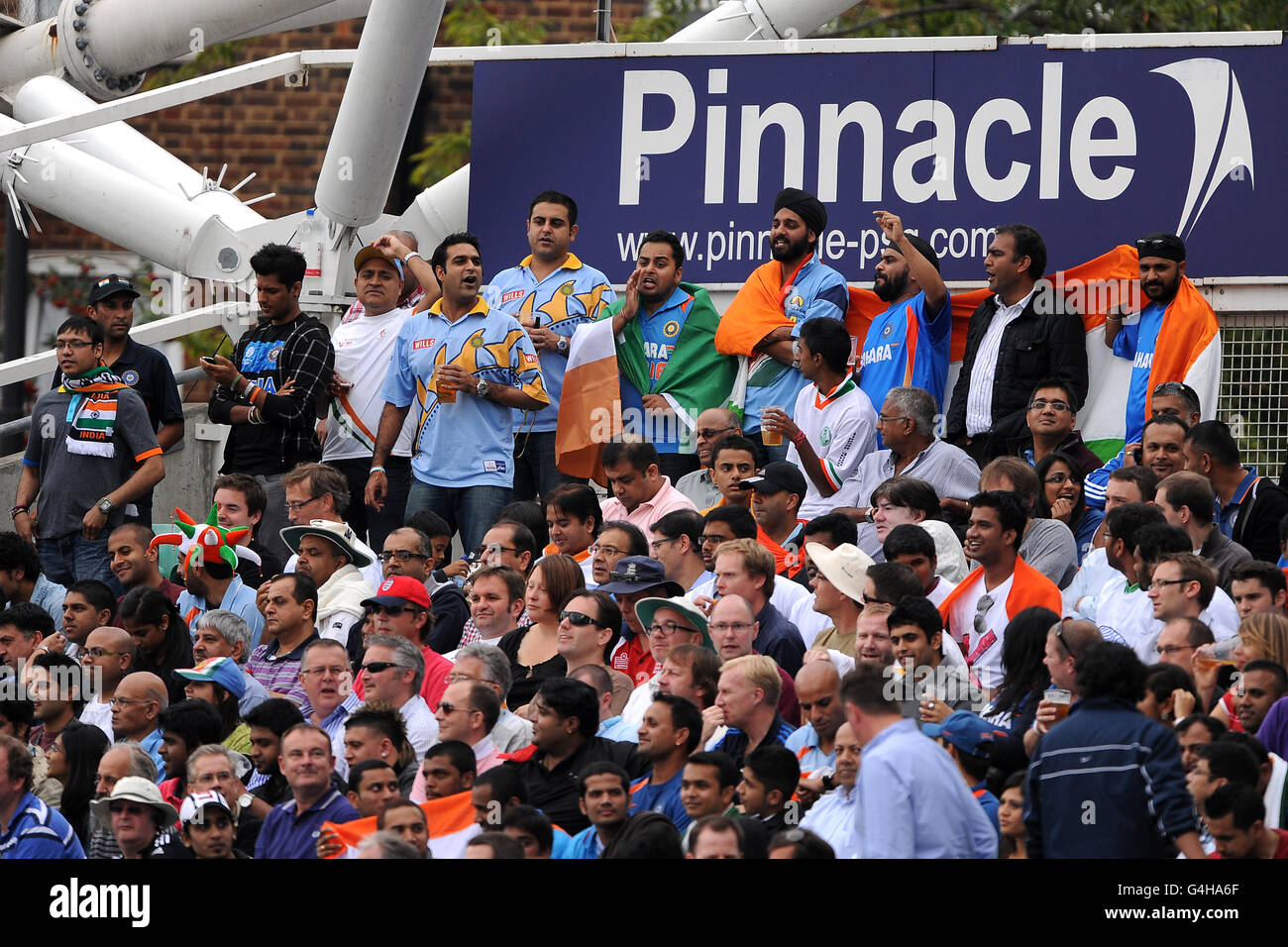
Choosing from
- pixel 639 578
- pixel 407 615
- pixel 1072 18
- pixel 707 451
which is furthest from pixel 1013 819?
pixel 1072 18

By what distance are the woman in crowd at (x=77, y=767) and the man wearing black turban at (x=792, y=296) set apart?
13.8 ft

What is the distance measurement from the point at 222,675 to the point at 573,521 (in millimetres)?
2053

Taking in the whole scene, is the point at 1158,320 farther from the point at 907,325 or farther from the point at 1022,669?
the point at 1022,669

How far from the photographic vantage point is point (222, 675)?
996 cm

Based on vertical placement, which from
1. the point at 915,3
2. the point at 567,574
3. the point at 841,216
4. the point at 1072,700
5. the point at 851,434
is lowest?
the point at 1072,700

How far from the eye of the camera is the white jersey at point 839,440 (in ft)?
38.1

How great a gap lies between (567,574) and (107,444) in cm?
309

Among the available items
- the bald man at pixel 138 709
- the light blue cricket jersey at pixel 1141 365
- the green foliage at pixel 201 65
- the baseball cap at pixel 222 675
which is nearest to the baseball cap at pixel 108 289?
the baseball cap at pixel 222 675

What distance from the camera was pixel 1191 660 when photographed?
8297mm

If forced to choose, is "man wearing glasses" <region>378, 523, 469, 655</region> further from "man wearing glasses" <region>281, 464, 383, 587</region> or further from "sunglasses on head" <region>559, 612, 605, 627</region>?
"sunglasses on head" <region>559, 612, 605, 627</region>
